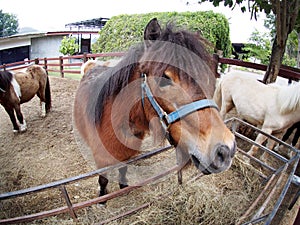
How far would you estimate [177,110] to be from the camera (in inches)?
42.2

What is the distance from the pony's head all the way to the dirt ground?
3.81 ft

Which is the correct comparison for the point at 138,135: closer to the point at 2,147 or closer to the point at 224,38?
the point at 2,147

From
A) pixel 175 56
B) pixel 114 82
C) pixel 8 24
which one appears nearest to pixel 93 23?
pixel 114 82

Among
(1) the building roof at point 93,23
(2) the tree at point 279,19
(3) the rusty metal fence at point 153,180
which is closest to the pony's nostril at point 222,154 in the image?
(3) the rusty metal fence at point 153,180

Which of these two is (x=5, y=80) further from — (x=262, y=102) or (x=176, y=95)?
(x=262, y=102)

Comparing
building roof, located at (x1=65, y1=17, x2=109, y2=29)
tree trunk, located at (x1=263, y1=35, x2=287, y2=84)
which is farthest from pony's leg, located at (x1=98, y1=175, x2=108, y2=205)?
building roof, located at (x1=65, y1=17, x2=109, y2=29)

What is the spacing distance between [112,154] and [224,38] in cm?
784

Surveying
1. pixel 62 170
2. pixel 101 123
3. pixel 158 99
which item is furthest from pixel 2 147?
pixel 158 99

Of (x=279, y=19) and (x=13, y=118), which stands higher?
(x=279, y=19)

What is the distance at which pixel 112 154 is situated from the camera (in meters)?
1.75

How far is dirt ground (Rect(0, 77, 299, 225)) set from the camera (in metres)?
2.81

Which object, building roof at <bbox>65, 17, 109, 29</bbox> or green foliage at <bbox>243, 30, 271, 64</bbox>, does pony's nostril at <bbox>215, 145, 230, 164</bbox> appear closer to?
green foliage at <bbox>243, 30, 271, 64</bbox>

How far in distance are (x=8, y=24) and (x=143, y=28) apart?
1325 inches

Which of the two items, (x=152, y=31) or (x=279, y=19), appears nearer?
(x=152, y=31)
